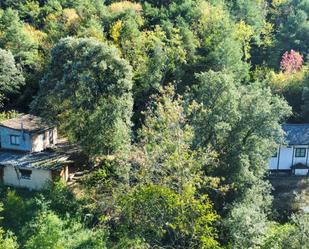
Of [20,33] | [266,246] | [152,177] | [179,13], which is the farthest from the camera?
[179,13]

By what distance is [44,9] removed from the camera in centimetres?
5347

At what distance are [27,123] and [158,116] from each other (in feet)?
41.4

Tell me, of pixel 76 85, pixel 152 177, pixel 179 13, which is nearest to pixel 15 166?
pixel 76 85

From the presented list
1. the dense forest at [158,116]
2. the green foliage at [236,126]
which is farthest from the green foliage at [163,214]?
the green foliage at [236,126]

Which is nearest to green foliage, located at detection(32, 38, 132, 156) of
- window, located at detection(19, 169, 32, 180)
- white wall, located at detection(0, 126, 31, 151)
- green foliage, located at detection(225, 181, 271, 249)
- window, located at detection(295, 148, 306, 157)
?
white wall, located at detection(0, 126, 31, 151)

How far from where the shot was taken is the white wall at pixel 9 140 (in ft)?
111

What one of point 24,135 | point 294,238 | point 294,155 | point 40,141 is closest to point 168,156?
point 294,238

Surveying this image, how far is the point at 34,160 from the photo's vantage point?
108ft

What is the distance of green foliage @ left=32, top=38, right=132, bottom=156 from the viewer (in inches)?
1219

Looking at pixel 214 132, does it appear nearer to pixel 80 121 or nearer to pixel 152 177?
pixel 152 177

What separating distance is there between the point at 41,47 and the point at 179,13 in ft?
52.9

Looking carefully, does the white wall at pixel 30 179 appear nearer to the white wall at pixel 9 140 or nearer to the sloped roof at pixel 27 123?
the white wall at pixel 9 140

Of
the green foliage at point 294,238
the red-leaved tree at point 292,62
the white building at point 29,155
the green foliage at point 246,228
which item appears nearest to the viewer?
the green foliage at point 294,238

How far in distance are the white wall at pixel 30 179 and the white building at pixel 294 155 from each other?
19.0m
